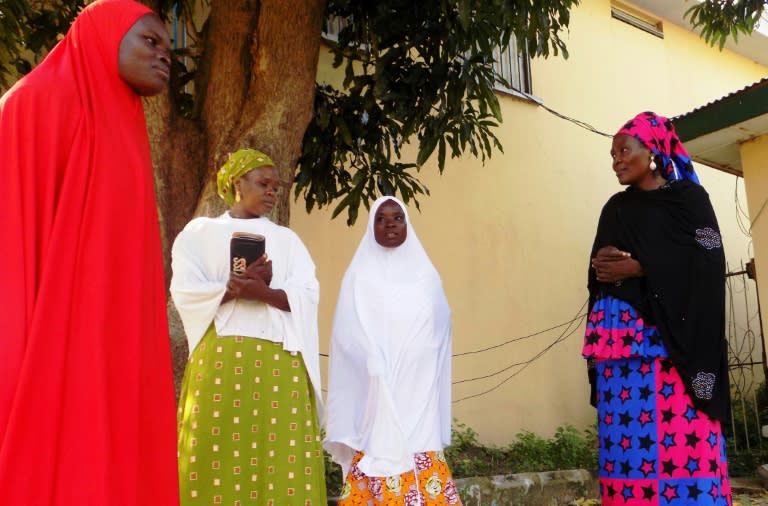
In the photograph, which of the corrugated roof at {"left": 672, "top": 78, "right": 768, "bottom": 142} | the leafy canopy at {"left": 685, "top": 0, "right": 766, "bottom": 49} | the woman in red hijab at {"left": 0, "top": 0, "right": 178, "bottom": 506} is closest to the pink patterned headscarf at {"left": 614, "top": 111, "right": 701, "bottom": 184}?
the woman in red hijab at {"left": 0, "top": 0, "right": 178, "bottom": 506}

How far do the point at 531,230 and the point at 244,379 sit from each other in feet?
20.1

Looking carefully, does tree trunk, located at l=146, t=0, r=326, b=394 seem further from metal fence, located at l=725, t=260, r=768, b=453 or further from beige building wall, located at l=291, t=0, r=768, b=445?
metal fence, located at l=725, t=260, r=768, b=453

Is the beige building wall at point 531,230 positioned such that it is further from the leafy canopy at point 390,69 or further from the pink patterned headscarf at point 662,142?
the pink patterned headscarf at point 662,142

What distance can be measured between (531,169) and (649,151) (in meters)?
5.52

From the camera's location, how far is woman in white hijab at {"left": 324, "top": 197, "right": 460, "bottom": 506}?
3.68 meters

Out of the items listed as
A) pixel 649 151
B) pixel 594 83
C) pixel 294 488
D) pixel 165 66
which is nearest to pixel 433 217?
pixel 594 83

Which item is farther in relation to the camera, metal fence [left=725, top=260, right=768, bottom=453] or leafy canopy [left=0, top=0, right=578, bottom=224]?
metal fence [left=725, top=260, right=768, bottom=453]

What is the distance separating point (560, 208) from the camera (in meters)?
9.20

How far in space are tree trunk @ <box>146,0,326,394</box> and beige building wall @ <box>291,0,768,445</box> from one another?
95.7 inches

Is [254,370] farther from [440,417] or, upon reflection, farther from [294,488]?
[440,417]

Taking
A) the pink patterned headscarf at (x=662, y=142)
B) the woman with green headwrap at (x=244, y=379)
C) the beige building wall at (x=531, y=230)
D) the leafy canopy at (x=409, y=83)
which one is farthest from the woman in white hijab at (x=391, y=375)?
the beige building wall at (x=531, y=230)

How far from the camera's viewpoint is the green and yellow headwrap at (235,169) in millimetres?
3553

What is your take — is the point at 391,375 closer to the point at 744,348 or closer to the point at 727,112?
the point at 727,112

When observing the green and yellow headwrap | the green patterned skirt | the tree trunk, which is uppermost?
the tree trunk
